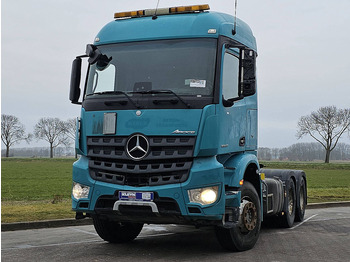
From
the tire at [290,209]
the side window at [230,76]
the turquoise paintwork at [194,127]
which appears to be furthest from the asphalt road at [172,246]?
the side window at [230,76]

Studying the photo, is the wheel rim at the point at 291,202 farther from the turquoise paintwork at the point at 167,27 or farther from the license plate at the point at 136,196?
the license plate at the point at 136,196

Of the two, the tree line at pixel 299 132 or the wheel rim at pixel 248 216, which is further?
the tree line at pixel 299 132

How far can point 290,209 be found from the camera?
39.3ft

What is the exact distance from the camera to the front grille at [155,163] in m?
7.16

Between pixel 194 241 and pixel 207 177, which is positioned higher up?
pixel 207 177

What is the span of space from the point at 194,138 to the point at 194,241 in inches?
115

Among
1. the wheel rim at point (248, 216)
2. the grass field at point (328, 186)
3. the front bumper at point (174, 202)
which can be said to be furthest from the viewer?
the grass field at point (328, 186)

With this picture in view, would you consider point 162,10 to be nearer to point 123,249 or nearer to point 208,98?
point 208,98

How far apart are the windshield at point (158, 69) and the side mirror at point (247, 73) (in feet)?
1.61

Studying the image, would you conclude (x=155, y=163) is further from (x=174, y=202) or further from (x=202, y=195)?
(x=202, y=195)

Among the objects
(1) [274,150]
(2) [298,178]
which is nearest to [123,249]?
(2) [298,178]

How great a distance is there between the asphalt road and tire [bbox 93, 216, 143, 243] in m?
0.15

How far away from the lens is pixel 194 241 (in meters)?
9.37

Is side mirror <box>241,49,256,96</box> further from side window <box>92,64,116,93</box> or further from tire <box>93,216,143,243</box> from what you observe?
tire <box>93,216,143,243</box>
